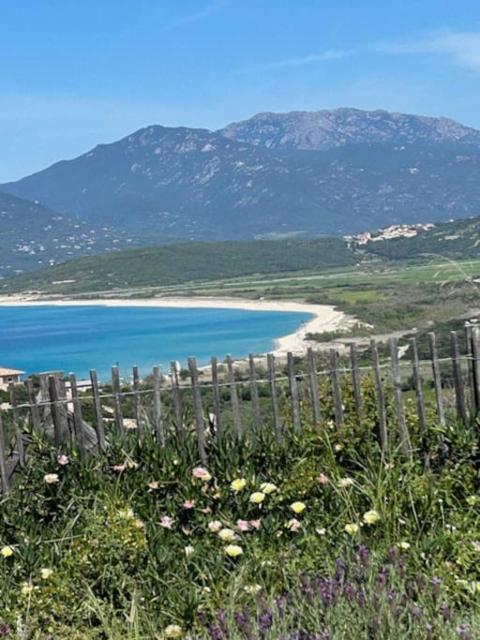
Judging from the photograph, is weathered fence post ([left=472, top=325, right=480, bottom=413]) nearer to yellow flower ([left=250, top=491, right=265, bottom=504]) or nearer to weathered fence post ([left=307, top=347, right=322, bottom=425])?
weathered fence post ([left=307, top=347, right=322, bottom=425])

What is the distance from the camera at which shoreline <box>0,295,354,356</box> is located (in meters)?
73.4

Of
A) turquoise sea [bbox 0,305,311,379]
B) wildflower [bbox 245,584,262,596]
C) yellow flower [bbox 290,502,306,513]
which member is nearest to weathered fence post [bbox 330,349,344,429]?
yellow flower [bbox 290,502,306,513]

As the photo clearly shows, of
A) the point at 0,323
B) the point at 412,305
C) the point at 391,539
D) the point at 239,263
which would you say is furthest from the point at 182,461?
the point at 239,263

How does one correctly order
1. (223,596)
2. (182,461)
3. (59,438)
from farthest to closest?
1. (59,438)
2. (182,461)
3. (223,596)

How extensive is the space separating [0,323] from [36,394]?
12234 cm

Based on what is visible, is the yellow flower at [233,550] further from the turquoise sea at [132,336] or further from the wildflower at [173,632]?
the turquoise sea at [132,336]

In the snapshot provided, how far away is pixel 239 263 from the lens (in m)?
185

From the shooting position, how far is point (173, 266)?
181250mm

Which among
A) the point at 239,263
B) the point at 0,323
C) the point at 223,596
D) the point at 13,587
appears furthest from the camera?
the point at 239,263

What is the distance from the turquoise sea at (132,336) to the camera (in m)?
71.3

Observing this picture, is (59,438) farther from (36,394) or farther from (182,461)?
(182,461)

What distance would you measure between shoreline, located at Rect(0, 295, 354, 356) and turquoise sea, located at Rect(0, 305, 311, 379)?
164 centimetres

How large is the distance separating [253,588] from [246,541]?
2.20 feet

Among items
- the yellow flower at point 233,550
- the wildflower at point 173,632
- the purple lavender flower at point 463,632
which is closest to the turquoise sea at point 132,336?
the yellow flower at point 233,550
